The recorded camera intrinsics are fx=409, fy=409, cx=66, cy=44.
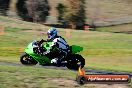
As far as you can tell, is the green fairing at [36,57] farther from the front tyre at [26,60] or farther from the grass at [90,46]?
the grass at [90,46]

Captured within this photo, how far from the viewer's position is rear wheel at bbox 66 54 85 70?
22.2 meters

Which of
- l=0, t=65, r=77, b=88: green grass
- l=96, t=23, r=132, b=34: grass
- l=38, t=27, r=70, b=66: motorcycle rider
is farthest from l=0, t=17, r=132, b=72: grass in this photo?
l=96, t=23, r=132, b=34: grass

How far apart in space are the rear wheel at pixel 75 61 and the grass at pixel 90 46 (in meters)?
7.74

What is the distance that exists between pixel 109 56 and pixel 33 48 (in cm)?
1760

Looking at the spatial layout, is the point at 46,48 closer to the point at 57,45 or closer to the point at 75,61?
the point at 57,45

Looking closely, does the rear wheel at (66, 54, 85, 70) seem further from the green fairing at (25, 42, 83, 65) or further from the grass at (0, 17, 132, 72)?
the grass at (0, 17, 132, 72)

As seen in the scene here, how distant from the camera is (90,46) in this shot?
44.2 meters

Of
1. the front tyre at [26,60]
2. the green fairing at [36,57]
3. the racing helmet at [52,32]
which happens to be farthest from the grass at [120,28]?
the racing helmet at [52,32]

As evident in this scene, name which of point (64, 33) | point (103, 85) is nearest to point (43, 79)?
point (103, 85)

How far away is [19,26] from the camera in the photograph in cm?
5516

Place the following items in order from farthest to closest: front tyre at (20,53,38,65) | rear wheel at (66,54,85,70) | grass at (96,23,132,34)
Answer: grass at (96,23,132,34) → front tyre at (20,53,38,65) → rear wheel at (66,54,85,70)

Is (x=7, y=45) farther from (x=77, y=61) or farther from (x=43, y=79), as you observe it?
(x=43, y=79)

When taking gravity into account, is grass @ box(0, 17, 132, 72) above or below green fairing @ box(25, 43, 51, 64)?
below

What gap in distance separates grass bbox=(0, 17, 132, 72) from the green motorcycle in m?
7.75
